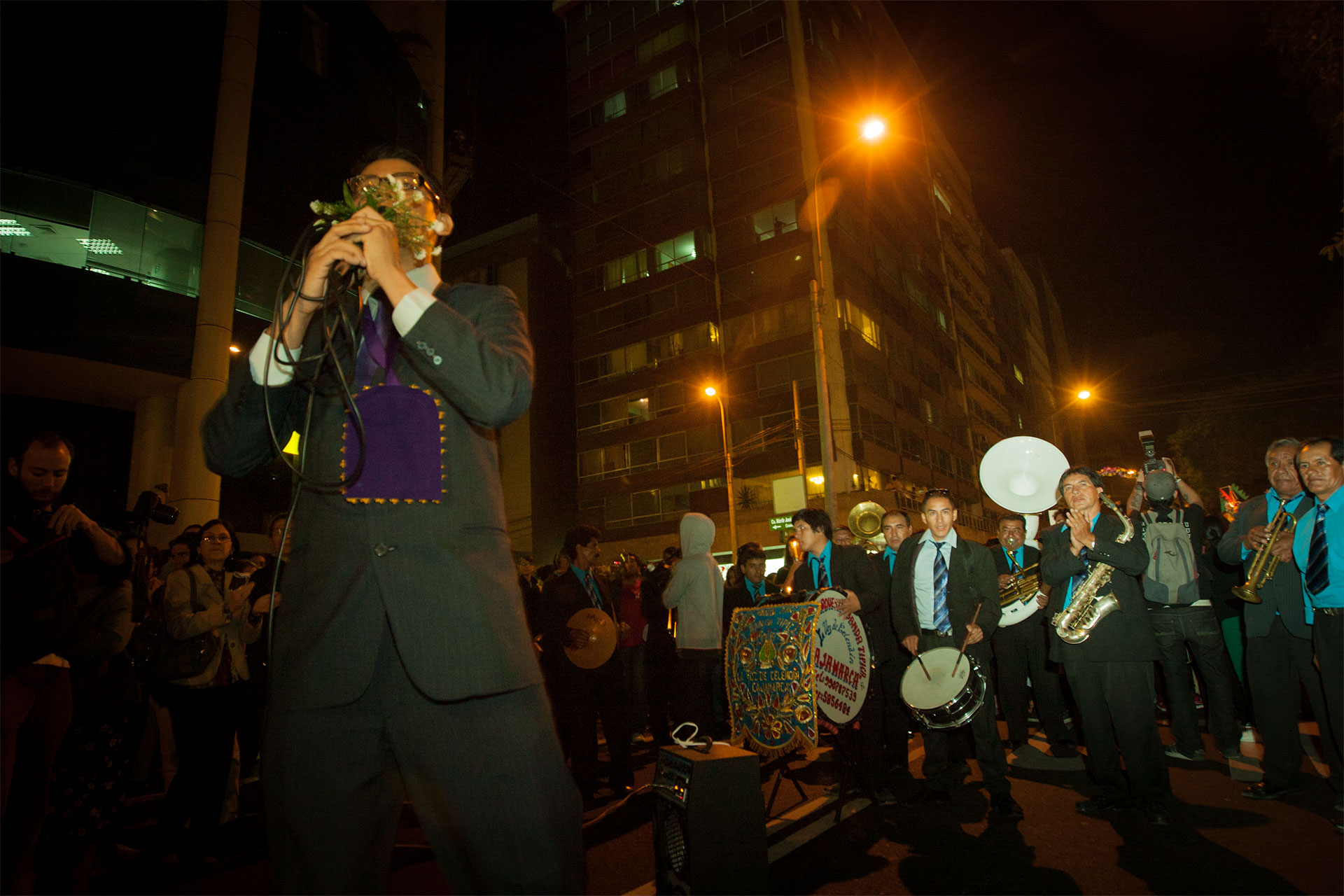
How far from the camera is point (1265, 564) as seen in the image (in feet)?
17.4

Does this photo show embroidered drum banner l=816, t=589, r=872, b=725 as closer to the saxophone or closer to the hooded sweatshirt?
the saxophone

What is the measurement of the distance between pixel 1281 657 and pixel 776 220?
1364 inches

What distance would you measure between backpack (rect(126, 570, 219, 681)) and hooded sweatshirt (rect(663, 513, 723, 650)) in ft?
12.5

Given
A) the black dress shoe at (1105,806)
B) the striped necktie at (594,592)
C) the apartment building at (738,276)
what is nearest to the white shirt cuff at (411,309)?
the black dress shoe at (1105,806)

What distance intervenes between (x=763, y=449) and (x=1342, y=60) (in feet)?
93.0

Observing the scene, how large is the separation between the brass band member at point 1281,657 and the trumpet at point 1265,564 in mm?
16

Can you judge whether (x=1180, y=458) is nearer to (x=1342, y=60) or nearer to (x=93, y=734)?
(x=1342, y=60)

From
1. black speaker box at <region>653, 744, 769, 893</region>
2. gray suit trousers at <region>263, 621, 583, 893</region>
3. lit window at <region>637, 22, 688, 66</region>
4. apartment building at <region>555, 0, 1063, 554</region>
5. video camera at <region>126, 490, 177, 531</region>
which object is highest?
lit window at <region>637, 22, 688, 66</region>

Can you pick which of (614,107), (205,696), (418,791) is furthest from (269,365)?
(614,107)

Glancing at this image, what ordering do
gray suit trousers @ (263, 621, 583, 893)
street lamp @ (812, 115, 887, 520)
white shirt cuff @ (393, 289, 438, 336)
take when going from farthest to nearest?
street lamp @ (812, 115, 887, 520) → white shirt cuff @ (393, 289, 438, 336) → gray suit trousers @ (263, 621, 583, 893)

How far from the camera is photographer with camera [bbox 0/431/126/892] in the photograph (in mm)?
3227

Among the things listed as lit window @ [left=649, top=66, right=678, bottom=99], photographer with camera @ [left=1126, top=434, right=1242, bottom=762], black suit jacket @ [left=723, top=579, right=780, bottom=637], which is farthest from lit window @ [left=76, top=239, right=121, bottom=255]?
lit window @ [left=649, top=66, right=678, bottom=99]

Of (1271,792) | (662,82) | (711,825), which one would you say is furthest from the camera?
(662,82)

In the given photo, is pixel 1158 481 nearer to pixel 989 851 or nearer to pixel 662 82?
pixel 989 851
